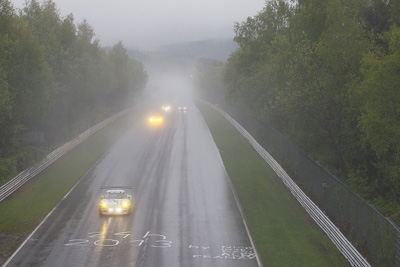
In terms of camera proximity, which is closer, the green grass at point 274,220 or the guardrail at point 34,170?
the green grass at point 274,220

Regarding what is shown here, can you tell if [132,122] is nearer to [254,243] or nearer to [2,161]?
[2,161]

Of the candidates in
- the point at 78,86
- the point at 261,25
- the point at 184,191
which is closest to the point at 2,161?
the point at 184,191

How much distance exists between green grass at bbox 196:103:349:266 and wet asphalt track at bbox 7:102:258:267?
0.86 m

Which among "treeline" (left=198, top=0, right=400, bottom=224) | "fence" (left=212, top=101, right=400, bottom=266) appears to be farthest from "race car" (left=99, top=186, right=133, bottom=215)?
"treeline" (left=198, top=0, right=400, bottom=224)

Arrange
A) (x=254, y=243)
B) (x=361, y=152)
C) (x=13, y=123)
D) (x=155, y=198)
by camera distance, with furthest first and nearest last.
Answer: (x=13, y=123) → (x=361, y=152) → (x=155, y=198) → (x=254, y=243)

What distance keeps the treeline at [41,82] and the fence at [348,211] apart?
2139cm

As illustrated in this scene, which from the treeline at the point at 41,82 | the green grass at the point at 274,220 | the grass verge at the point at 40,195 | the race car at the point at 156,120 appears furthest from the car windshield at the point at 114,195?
the race car at the point at 156,120

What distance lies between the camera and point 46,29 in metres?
64.2

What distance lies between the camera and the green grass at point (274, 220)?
2312 centimetres

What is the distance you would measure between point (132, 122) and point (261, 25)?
84.3 ft

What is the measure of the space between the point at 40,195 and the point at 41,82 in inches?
821

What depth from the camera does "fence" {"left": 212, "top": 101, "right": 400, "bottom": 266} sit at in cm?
2014

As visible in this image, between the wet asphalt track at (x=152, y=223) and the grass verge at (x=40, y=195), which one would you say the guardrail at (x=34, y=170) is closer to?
the grass verge at (x=40, y=195)

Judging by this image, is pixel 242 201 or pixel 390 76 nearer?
pixel 390 76
